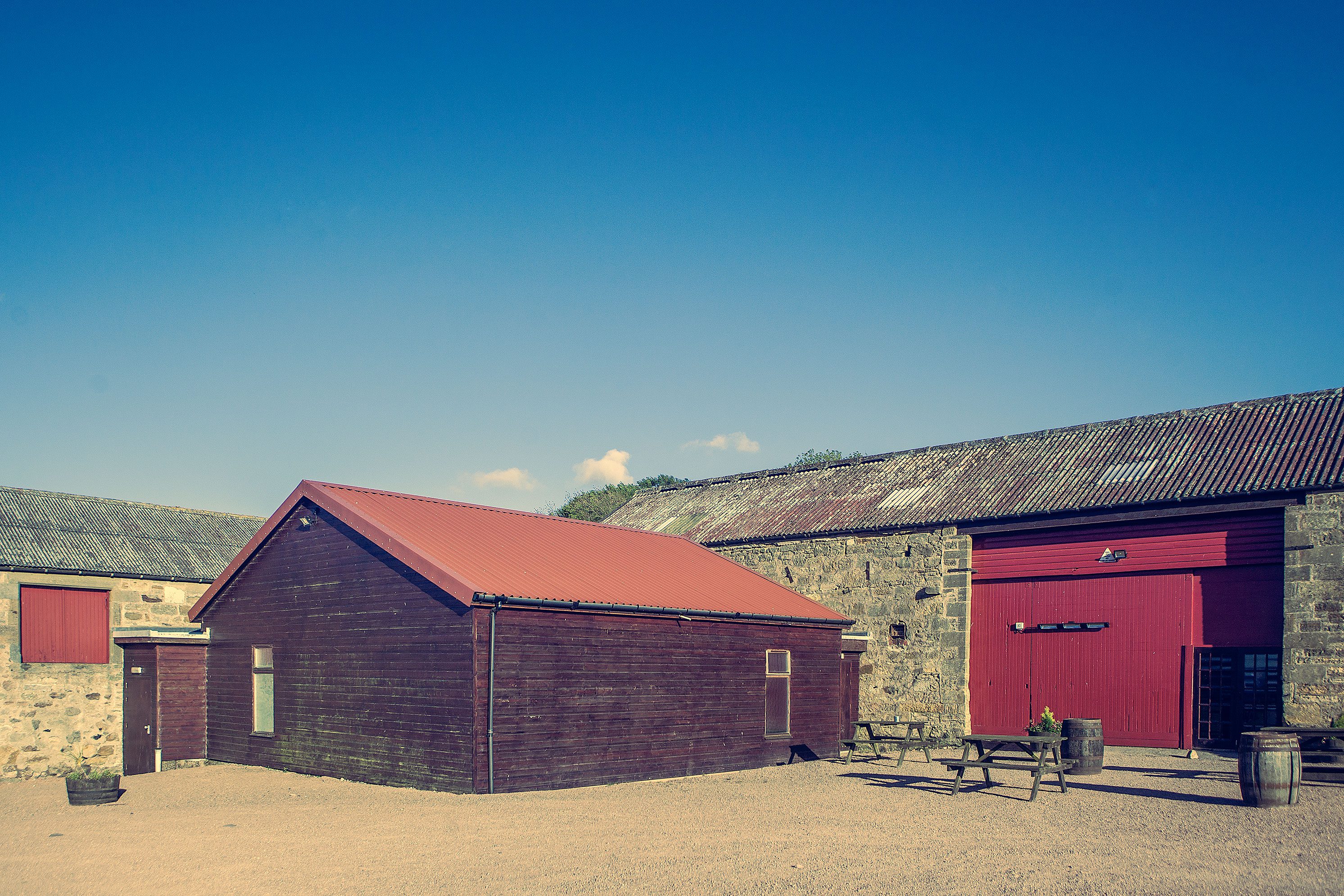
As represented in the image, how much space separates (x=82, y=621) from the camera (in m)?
24.4

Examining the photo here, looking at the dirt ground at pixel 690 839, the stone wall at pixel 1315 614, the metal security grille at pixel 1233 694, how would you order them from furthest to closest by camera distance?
the metal security grille at pixel 1233 694
the stone wall at pixel 1315 614
the dirt ground at pixel 690 839

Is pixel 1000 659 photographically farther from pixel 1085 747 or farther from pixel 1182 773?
pixel 1085 747

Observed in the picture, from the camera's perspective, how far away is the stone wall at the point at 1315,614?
18875mm

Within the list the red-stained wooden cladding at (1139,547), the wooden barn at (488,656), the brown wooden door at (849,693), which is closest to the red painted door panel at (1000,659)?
the red-stained wooden cladding at (1139,547)

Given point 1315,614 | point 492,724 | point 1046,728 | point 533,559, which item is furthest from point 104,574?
point 1315,614

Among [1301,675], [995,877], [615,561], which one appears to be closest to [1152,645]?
[1301,675]

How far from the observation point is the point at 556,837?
11914 millimetres

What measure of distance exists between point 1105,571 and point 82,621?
2260cm

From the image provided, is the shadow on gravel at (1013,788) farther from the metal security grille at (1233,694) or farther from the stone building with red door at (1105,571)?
the metal security grille at (1233,694)

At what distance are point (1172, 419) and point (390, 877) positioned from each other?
20.9 m

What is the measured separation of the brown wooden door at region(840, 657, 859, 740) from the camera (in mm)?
22281

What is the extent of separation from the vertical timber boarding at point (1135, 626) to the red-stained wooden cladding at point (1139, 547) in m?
0.02

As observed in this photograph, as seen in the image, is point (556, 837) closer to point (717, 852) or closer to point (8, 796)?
point (717, 852)

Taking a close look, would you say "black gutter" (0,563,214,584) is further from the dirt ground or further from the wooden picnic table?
the wooden picnic table
